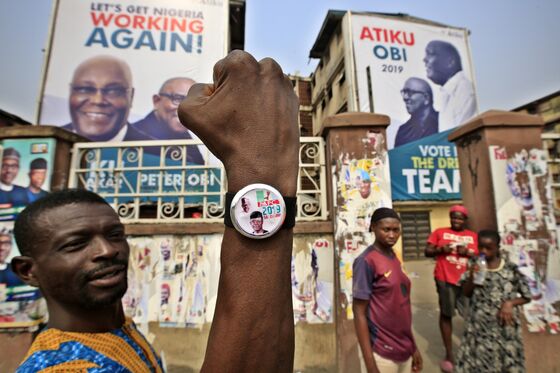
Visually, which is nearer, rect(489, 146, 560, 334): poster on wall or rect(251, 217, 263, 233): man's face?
rect(251, 217, 263, 233): man's face

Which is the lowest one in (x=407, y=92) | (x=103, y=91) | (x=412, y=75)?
(x=103, y=91)

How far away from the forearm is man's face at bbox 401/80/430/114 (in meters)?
11.4

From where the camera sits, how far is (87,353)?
831mm

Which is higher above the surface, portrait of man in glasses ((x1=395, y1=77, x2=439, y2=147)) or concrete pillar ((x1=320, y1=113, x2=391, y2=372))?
portrait of man in glasses ((x1=395, y1=77, x2=439, y2=147))

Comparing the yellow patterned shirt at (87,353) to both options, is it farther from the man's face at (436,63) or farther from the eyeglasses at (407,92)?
the man's face at (436,63)

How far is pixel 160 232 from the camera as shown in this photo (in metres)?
3.97

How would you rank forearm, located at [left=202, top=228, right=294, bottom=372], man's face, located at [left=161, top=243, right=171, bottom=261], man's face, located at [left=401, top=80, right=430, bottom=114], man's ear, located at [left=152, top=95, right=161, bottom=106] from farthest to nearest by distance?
1. man's face, located at [left=401, top=80, right=430, bottom=114]
2. man's ear, located at [left=152, top=95, right=161, bottom=106]
3. man's face, located at [left=161, top=243, right=171, bottom=261]
4. forearm, located at [left=202, top=228, right=294, bottom=372]

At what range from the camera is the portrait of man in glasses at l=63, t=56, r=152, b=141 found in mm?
7883

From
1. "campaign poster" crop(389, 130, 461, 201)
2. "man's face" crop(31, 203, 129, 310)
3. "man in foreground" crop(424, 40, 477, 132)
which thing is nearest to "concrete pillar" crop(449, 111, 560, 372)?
"man's face" crop(31, 203, 129, 310)

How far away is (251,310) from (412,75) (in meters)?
12.3

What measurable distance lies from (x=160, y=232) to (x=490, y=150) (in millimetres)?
4309

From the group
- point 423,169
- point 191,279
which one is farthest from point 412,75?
point 191,279

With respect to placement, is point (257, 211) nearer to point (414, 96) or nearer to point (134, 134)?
point (134, 134)

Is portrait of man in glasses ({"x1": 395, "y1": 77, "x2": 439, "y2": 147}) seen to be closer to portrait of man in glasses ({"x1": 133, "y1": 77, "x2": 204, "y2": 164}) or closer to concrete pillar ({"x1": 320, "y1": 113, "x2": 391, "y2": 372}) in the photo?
portrait of man in glasses ({"x1": 133, "y1": 77, "x2": 204, "y2": 164})
